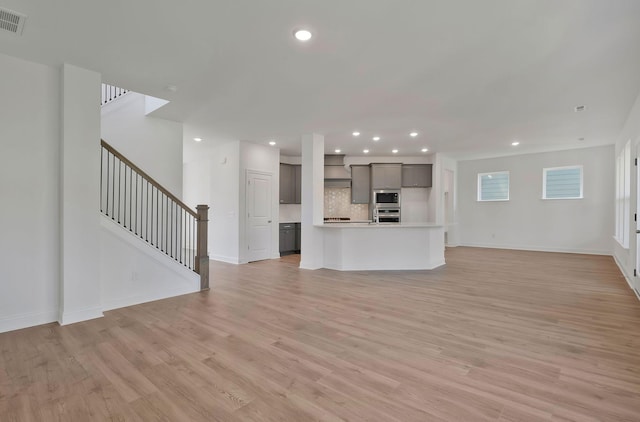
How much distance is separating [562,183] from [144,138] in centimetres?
991

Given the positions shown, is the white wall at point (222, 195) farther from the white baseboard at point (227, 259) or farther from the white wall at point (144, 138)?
the white wall at point (144, 138)

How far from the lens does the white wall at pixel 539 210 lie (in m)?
7.77

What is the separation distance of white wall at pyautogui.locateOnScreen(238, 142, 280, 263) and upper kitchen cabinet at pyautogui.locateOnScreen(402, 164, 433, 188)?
3.58m

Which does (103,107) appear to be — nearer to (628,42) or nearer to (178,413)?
(178,413)

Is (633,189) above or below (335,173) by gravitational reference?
below

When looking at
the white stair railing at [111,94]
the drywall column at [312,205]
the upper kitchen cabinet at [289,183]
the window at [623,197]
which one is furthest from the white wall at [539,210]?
the white stair railing at [111,94]

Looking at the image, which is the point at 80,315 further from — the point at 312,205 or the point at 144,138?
the point at 312,205

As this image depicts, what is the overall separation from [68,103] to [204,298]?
2.76 m

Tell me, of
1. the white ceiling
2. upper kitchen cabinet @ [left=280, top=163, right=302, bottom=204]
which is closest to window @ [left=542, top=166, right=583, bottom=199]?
the white ceiling

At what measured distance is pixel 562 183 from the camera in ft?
27.4

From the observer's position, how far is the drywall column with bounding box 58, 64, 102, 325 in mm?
3326

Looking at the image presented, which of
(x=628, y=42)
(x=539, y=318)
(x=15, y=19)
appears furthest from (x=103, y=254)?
(x=628, y=42)

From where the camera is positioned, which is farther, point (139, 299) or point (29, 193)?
point (139, 299)

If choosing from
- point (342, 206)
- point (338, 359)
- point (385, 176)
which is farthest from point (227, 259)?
point (338, 359)
